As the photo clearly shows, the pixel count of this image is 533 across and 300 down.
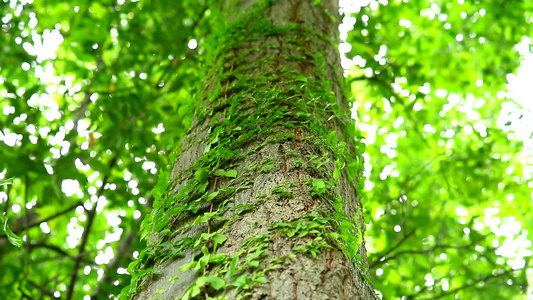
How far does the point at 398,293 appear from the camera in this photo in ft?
11.6

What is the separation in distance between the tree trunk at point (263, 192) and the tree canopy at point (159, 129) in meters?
0.33

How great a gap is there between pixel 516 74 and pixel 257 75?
5.37 m

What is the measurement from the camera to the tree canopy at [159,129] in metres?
3.32

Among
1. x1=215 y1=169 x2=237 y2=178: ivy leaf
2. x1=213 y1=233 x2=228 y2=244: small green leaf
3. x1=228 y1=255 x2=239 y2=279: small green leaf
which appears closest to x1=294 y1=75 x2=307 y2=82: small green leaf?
x1=215 y1=169 x2=237 y2=178: ivy leaf

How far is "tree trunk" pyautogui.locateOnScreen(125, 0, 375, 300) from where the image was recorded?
3.98 feet

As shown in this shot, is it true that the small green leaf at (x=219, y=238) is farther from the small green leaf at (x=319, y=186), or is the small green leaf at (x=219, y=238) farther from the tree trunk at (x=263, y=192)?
the small green leaf at (x=319, y=186)

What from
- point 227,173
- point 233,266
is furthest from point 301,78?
point 233,266

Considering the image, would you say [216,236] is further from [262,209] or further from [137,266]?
[137,266]

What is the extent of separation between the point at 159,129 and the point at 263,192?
2.49 meters

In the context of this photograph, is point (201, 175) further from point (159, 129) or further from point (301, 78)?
point (159, 129)

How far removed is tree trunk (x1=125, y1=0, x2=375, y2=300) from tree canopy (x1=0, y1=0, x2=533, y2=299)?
0.33 meters

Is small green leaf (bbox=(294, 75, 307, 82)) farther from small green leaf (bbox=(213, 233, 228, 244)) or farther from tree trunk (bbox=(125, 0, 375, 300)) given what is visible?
small green leaf (bbox=(213, 233, 228, 244))

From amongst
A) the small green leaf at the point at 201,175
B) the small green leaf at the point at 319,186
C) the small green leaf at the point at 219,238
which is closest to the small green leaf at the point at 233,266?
the small green leaf at the point at 219,238

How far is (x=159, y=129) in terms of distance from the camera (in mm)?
3768
